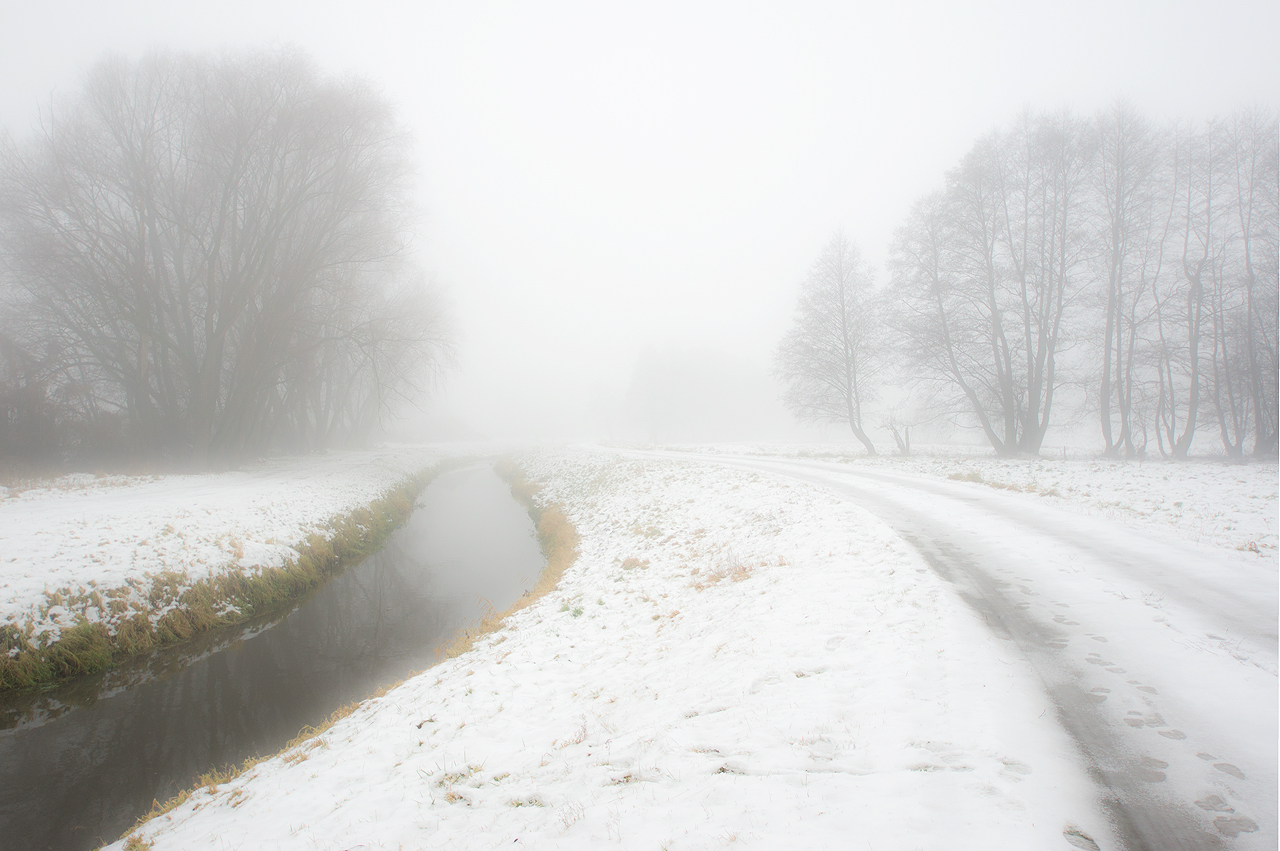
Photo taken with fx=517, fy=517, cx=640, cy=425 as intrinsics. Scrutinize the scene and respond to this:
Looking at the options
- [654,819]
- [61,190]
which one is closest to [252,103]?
[61,190]

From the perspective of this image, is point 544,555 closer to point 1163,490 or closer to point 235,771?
point 235,771

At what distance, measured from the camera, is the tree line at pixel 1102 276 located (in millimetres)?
17062

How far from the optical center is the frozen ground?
126 inches

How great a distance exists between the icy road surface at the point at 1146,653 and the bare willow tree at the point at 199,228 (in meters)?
20.5

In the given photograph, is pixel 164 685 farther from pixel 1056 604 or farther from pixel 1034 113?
pixel 1034 113

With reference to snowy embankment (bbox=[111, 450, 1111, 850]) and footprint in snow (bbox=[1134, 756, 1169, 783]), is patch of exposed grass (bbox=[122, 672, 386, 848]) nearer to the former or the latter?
snowy embankment (bbox=[111, 450, 1111, 850])

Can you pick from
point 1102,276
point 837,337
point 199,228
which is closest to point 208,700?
point 199,228

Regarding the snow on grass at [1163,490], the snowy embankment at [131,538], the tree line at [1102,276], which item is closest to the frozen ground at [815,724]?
the snow on grass at [1163,490]

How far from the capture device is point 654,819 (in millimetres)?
3496

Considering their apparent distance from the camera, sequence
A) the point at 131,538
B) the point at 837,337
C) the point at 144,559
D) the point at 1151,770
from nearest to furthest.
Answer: the point at 1151,770 < the point at 144,559 < the point at 131,538 < the point at 837,337

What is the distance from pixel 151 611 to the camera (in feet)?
31.9

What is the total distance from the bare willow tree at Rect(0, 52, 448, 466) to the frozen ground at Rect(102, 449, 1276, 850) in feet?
54.7

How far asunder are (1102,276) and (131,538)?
29898mm

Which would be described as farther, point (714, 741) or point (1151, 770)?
point (714, 741)
